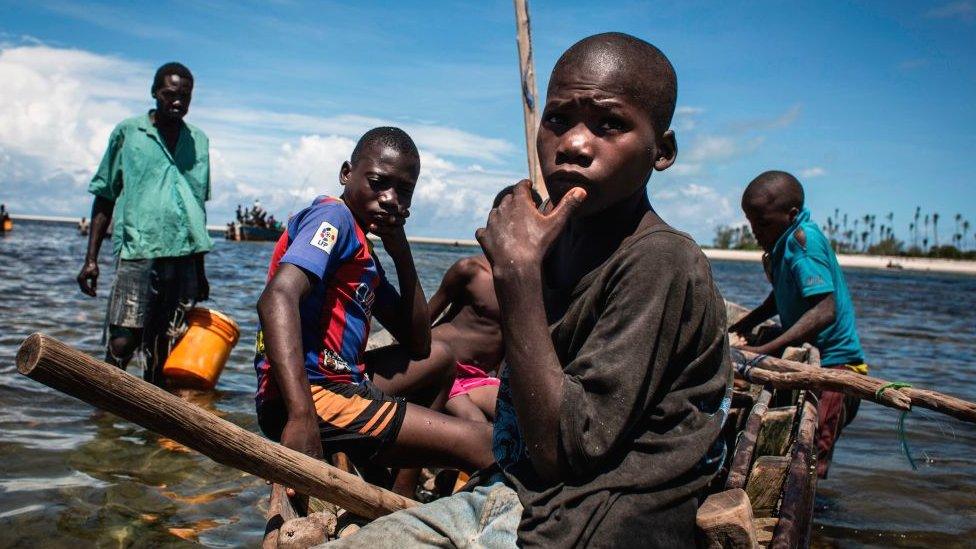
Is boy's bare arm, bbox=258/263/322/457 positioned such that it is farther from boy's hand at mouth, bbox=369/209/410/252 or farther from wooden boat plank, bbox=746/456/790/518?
wooden boat plank, bbox=746/456/790/518

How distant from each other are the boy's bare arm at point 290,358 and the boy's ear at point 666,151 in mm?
1254

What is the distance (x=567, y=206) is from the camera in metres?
1.64

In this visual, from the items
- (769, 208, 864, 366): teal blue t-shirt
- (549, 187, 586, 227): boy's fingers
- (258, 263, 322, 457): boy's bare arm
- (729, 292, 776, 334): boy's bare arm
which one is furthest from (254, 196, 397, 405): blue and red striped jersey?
(729, 292, 776, 334): boy's bare arm

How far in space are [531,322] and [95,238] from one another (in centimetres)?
470

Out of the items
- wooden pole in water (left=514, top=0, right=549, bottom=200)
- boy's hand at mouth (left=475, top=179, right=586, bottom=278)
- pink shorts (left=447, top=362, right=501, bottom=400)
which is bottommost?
pink shorts (left=447, top=362, right=501, bottom=400)

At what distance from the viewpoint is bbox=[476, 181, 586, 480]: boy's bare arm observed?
155 centimetres

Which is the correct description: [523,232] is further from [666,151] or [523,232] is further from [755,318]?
[755,318]

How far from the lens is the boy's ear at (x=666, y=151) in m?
1.83

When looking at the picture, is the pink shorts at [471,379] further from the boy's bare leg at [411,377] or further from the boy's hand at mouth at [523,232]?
the boy's hand at mouth at [523,232]

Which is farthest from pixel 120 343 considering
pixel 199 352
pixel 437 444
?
pixel 437 444

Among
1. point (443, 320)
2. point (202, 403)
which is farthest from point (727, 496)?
point (202, 403)

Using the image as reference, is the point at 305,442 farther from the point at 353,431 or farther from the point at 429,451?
the point at 429,451

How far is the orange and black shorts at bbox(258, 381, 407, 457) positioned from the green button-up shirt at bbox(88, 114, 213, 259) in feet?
9.38

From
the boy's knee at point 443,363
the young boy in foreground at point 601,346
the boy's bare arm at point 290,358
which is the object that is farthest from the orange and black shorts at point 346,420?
the young boy in foreground at point 601,346
